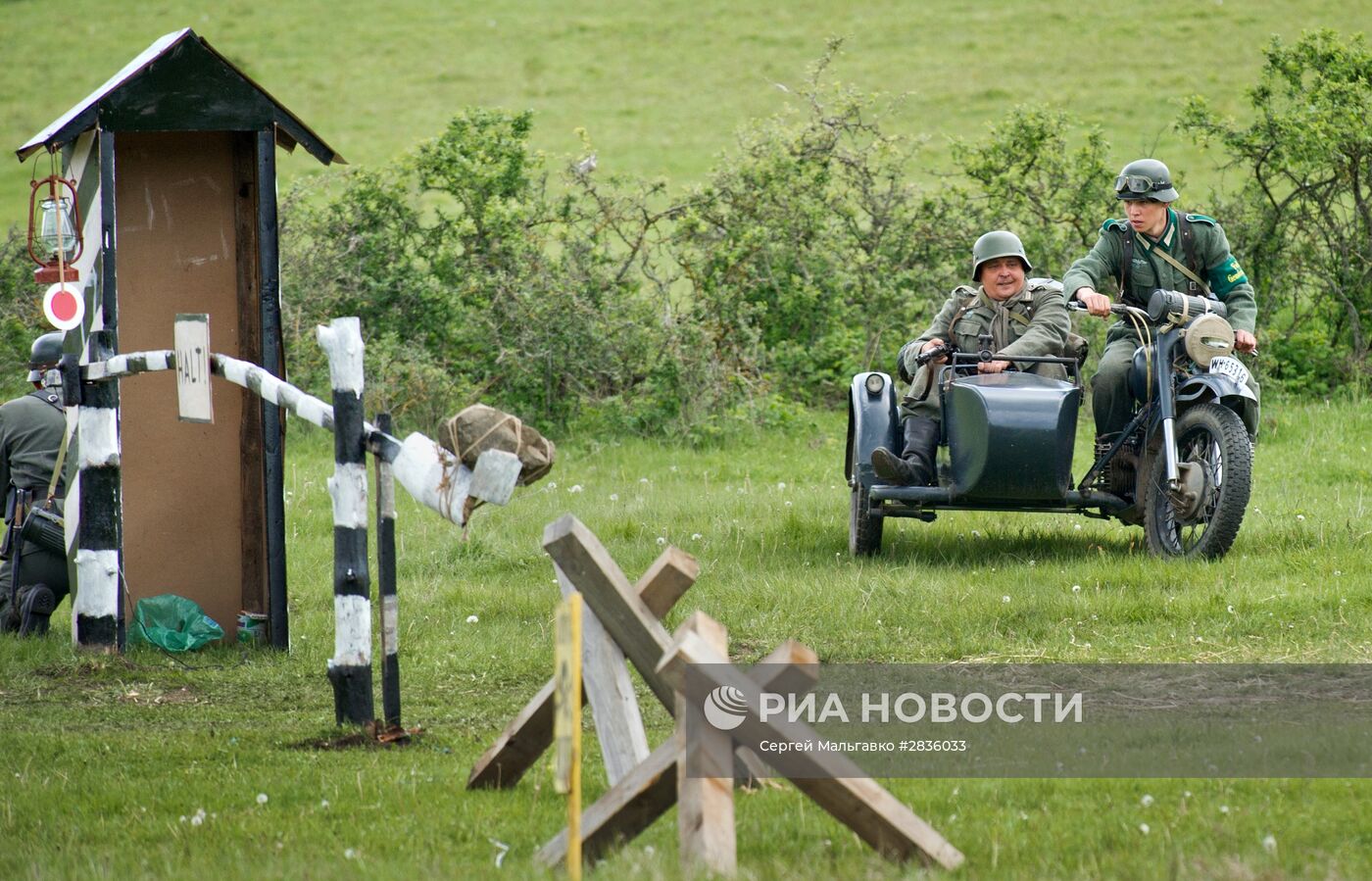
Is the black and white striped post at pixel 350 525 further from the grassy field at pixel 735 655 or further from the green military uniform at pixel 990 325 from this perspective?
the green military uniform at pixel 990 325

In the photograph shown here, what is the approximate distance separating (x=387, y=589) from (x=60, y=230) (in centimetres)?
328

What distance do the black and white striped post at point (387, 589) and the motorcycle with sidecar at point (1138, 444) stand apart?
12.1 feet

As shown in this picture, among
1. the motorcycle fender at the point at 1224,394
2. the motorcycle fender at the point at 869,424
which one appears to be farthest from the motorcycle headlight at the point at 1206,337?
the motorcycle fender at the point at 869,424

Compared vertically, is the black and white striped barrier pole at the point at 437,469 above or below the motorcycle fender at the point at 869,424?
above

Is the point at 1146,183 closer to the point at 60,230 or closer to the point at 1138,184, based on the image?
the point at 1138,184

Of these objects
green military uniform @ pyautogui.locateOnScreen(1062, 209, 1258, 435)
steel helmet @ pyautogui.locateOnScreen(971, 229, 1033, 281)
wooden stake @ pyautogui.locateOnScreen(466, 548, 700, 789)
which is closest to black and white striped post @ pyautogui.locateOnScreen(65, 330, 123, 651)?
wooden stake @ pyautogui.locateOnScreen(466, 548, 700, 789)

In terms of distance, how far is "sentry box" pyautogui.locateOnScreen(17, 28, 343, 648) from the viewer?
26.7 feet

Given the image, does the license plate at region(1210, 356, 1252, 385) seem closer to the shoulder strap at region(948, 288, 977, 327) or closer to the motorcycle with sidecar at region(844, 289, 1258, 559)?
the motorcycle with sidecar at region(844, 289, 1258, 559)

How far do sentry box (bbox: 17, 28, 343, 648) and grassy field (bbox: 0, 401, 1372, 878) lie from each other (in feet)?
1.89

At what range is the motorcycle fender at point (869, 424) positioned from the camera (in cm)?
945

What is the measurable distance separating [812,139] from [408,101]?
18.7 meters

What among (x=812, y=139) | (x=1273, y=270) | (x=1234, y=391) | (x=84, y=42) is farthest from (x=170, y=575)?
(x=84, y=42)

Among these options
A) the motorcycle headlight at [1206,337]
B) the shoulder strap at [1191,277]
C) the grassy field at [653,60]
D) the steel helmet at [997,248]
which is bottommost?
the motorcycle headlight at [1206,337]

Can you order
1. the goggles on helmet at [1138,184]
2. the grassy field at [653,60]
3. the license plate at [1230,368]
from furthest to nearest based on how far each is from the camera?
the grassy field at [653,60]
the goggles on helmet at [1138,184]
the license plate at [1230,368]
